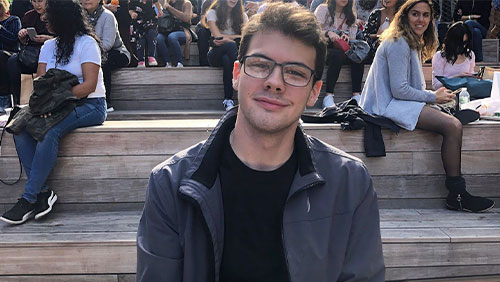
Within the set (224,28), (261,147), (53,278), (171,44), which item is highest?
(261,147)

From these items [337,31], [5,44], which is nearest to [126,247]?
[5,44]

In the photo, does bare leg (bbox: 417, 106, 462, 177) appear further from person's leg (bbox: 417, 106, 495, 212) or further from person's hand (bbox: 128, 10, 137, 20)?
person's hand (bbox: 128, 10, 137, 20)

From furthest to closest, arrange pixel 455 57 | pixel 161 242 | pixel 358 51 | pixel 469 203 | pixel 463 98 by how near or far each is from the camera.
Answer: pixel 455 57, pixel 358 51, pixel 463 98, pixel 469 203, pixel 161 242

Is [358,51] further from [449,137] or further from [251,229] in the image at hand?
[251,229]

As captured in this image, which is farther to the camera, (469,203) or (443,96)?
(443,96)

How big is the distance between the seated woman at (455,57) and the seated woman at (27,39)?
3.59 metres

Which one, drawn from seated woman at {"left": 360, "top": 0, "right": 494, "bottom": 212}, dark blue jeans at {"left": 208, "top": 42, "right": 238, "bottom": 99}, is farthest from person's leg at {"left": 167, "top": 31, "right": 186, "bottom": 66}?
seated woman at {"left": 360, "top": 0, "right": 494, "bottom": 212}

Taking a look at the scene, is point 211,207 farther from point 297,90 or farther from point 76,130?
point 76,130

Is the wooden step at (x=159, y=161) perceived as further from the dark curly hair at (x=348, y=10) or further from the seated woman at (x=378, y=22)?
the dark curly hair at (x=348, y=10)

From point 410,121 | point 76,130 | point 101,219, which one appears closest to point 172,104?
point 76,130

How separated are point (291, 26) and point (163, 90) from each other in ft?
10.2

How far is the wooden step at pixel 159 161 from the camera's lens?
2.87 meters

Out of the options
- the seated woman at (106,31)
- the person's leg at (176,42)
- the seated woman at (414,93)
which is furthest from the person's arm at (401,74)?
the person's leg at (176,42)

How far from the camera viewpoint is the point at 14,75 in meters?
4.36
